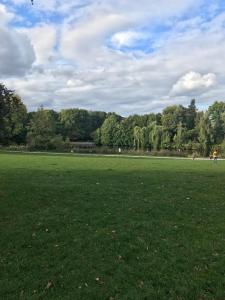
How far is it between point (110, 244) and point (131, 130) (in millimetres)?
107599

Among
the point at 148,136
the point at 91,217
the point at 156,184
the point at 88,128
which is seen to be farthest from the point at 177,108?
the point at 91,217

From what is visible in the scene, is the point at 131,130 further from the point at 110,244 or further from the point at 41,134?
the point at 110,244

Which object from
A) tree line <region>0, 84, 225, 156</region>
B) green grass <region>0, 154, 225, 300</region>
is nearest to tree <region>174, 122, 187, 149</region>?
tree line <region>0, 84, 225, 156</region>

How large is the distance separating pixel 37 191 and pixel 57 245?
20.0ft

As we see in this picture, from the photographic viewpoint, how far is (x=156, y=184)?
16.7m

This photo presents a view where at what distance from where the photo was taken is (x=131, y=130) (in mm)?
115250

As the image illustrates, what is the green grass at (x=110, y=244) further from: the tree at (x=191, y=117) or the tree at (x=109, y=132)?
the tree at (x=109, y=132)

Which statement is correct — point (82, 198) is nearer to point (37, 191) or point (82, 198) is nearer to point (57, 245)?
point (37, 191)

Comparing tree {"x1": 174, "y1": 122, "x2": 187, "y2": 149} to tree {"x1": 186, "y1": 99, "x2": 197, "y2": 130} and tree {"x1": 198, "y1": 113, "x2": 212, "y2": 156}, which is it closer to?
tree {"x1": 198, "y1": 113, "x2": 212, "y2": 156}

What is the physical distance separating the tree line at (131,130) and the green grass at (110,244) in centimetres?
3452

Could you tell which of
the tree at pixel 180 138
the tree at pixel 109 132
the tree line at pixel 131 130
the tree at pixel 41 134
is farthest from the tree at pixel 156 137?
the tree at pixel 109 132

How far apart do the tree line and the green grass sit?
34.5 m

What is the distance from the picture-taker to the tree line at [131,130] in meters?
77.1

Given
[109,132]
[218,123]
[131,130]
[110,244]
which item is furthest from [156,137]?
[110,244]
